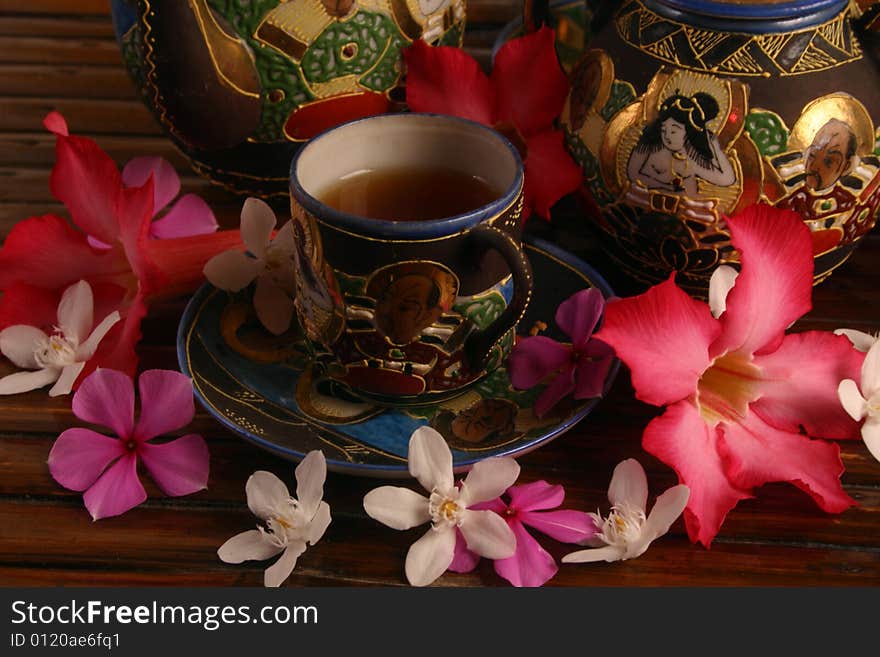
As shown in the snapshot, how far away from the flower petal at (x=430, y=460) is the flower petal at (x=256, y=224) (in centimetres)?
21

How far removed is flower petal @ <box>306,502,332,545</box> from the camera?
1.75ft

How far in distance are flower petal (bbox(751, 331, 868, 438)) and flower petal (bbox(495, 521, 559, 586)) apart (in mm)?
148

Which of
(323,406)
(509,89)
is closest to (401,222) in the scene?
(323,406)

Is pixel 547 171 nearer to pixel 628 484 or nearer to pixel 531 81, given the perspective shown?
pixel 531 81

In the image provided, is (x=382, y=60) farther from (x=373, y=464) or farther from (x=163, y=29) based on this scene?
(x=373, y=464)

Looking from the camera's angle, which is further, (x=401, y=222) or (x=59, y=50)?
(x=59, y=50)

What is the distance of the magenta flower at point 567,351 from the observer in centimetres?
62

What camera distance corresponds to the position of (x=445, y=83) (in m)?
0.73

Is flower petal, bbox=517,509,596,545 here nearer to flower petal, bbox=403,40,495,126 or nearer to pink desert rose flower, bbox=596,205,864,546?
pink desert rose flower, bbox=596,205,864,546

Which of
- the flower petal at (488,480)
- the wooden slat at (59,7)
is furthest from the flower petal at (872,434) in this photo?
the wooden slat at (59,7)

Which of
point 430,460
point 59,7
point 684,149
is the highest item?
point 684,149

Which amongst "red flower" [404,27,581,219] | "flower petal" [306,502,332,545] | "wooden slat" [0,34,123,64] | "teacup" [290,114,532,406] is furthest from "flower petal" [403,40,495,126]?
"wooden slat" [0,34,123,64]

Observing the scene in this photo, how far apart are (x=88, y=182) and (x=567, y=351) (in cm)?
32

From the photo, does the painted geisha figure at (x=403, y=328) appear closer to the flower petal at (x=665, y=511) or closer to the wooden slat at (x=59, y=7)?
the flower petal at (x=665, y=511)
